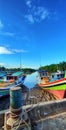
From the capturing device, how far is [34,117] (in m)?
3.66

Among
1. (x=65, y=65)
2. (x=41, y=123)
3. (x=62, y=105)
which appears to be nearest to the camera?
(x=41, y=123)

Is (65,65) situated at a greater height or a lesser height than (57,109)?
greater

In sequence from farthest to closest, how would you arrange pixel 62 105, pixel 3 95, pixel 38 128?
1. pixel 3 95
2. pixel 62 105
3. pixel 38 128

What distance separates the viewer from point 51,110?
4.01 m

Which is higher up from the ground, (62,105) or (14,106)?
(14,106)

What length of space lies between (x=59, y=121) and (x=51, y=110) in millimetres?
482

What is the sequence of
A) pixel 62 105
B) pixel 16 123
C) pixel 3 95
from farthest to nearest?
pixel 3 95 → pixel 62 105 → pixel 16 123

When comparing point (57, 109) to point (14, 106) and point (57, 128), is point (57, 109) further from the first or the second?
point (14, 106)

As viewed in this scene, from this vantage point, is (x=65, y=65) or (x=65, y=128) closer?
(x=65, y=128)

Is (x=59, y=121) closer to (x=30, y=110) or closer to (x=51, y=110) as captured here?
(x=51, y=110)

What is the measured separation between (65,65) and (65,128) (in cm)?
6126

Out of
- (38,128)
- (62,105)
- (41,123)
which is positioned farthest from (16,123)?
(62,105)


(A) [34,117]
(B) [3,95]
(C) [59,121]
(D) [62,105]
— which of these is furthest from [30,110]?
(B) [3,95]

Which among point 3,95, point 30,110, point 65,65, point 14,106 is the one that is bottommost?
point 3,95
